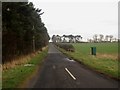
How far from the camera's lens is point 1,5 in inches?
1036

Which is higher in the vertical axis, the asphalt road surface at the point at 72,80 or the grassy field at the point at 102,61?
the asphalt road surface at the point at 72,80

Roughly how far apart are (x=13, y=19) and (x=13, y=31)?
1.73 m

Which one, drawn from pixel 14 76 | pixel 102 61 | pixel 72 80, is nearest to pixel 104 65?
pixel 102 61

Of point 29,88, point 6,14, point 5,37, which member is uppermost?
point 6,14

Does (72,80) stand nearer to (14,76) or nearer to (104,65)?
(14,76)

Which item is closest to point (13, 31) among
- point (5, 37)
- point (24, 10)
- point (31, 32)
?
point (5, 37)

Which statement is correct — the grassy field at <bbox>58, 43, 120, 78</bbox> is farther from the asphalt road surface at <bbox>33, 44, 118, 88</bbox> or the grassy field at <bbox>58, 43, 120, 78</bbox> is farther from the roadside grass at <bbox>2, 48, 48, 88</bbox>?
the roadside grass at <bbox>2, 48, 48, 88</bbox>

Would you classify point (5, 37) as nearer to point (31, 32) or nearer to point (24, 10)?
point (24, 10)

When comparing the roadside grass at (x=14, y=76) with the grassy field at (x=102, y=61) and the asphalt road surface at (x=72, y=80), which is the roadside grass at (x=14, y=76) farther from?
the grassy field at (x=102, y=61)

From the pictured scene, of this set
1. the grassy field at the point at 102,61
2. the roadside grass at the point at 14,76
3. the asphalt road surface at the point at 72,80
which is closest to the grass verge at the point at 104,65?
the grassy field at the point at 102,61

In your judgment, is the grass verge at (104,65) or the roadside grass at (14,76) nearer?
the roadside grass at (14,76)

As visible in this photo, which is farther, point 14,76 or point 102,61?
point 102,61

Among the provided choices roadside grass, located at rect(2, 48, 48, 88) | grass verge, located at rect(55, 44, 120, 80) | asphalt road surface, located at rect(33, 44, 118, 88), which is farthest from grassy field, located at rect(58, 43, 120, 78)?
roadside grass, located at rect(2, 48, 48, 88)

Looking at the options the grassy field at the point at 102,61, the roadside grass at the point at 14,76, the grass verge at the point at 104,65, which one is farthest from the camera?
the grassy field at the point at 102,61
